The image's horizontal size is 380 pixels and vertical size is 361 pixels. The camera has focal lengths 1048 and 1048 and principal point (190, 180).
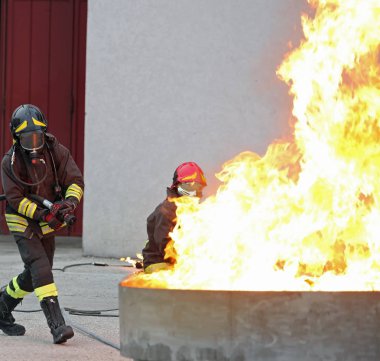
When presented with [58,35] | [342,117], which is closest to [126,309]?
[342,117]

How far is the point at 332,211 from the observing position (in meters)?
5.92

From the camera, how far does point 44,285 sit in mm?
7156

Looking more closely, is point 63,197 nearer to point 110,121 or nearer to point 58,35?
point 110,121

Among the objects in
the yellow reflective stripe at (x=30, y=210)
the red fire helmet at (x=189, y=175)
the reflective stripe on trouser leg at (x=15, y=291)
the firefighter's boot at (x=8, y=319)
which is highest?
the red fire helmet at (x=189, y=175)

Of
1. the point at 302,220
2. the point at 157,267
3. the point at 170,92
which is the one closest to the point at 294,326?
the point at 302,220

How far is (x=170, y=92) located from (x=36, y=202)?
507 cm

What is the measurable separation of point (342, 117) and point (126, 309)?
182 cm

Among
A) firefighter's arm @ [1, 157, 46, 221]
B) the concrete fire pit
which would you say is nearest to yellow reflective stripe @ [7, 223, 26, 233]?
firefighter's arm @ [1, 157, 46, 221]

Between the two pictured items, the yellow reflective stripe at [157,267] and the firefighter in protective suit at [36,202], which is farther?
the firefighter in protective suit at [36,202]

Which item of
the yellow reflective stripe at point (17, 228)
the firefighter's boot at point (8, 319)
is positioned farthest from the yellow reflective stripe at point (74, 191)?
the firefighter's boot at point (8, 319)

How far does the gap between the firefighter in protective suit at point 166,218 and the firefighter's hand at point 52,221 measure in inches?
24.6

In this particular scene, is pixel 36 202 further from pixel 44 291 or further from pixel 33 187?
pixel 44 291

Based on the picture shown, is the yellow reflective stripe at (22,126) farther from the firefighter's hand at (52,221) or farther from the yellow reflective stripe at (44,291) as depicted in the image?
the yellow reflective stripe at (44,291)

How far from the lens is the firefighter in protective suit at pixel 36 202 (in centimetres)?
713
